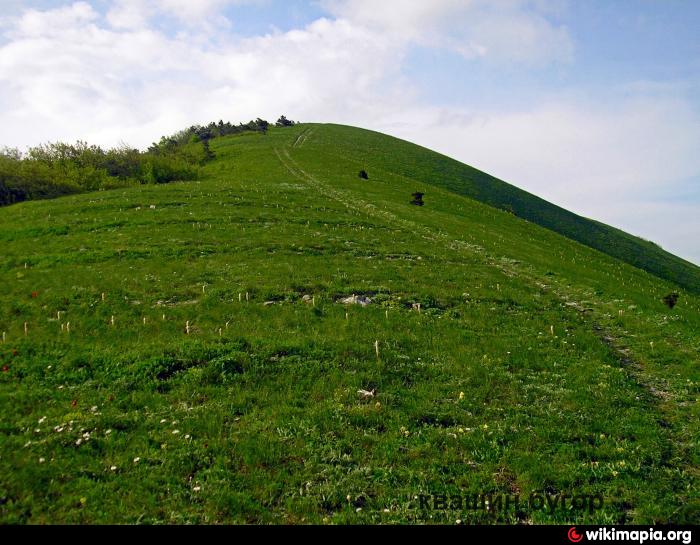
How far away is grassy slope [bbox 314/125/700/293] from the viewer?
2549 inches

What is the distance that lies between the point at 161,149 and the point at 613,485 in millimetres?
91770

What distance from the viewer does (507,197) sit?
82.2 meters

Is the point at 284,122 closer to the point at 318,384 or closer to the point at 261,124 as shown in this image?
the point at 261,124

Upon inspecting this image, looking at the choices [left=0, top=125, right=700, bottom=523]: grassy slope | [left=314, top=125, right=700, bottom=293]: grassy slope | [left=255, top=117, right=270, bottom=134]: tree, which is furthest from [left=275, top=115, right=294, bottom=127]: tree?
[left=0, top=125, right=700, bottom=523]: grassy slope

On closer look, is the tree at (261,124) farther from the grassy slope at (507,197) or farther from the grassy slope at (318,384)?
the grassy slope at (318,384)

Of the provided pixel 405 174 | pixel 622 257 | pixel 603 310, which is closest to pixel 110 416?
pixel 603 310

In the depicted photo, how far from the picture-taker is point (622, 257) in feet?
206

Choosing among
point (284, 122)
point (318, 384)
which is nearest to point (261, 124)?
point (284, 122)

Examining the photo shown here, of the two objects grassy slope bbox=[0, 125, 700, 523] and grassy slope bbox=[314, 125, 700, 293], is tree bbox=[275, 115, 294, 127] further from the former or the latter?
grassy slope bbox=[0, 125, 700, 523]

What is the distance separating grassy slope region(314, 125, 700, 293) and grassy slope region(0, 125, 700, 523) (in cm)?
3529

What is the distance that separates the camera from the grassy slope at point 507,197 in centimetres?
6475

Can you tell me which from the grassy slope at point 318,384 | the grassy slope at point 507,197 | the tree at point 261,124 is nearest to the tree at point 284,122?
the tree at point 261,124

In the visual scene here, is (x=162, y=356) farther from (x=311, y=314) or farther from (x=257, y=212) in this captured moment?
(x=257, y=212)

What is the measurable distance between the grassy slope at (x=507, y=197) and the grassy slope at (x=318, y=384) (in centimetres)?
3529
